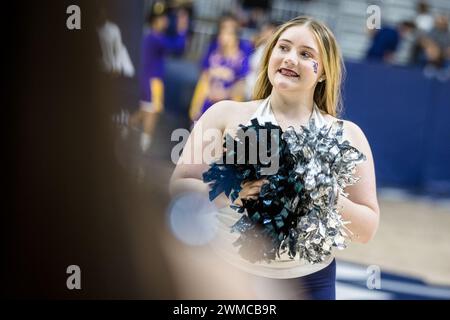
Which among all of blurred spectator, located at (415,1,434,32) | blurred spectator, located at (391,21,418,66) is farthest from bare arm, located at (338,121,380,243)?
blurred spectator, located at (415,1,434,32)

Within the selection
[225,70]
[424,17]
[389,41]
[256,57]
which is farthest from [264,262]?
[424,17]

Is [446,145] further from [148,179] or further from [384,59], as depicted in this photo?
[148,179]

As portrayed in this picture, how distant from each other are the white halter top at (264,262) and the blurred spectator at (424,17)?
153 inches

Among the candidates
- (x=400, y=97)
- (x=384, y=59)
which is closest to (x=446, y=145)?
(x=400, y=97)

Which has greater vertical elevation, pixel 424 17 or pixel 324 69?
pixel 424 17

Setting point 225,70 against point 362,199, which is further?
point 225,70

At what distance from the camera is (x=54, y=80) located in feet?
6.80

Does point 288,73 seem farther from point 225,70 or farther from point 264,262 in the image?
point 225,70

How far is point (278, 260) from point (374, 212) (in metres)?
0.27

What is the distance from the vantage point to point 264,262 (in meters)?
1.85

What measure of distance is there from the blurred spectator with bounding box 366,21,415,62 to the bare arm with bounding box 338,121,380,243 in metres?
3.43

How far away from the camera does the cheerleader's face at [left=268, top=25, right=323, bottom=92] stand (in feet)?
6.03

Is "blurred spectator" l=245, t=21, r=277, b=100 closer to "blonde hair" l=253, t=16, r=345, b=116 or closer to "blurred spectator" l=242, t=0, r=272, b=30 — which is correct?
"blonde hair" l=253, t=16, r=345, b=116

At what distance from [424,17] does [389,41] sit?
1.07ft
